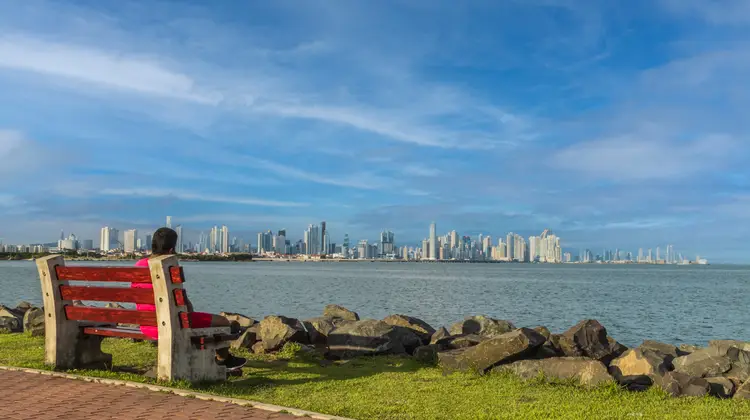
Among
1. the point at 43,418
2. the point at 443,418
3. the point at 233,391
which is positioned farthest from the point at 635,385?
the point at 43,418

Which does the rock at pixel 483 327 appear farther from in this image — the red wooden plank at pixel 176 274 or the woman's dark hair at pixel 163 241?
the red wooden plank at pixel 176 274

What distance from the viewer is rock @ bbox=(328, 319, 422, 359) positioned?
38.3ft

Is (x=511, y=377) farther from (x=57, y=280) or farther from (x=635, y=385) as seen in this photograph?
(x=57, y=280)

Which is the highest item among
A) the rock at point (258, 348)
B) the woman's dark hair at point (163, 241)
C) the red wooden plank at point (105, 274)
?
the woman's dark hair at point (163, 241)

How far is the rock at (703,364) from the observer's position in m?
10.3

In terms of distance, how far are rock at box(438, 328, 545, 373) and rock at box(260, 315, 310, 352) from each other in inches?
125

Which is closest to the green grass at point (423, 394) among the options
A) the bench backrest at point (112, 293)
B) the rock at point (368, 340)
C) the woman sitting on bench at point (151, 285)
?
the woman sitting on bench at point (151, 285)

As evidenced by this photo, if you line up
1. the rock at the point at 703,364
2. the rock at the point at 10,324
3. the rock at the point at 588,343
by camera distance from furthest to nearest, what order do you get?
the rock at the point at 10,324 → the rock at the point at 588,343 → the rock at the point at 703,364

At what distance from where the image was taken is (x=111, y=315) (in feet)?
29.7

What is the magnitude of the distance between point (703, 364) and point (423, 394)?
489cm

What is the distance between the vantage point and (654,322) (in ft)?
113

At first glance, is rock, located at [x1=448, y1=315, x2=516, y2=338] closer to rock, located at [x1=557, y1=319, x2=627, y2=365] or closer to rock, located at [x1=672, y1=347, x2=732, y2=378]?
rock, located at [x1=557, y1=319, x2=627, y2=365]

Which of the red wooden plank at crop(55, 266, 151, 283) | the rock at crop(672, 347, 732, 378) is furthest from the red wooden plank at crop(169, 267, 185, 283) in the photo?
the rock at crop(672, 347, 732, 378)

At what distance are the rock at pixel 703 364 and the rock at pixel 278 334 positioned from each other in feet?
20.5
